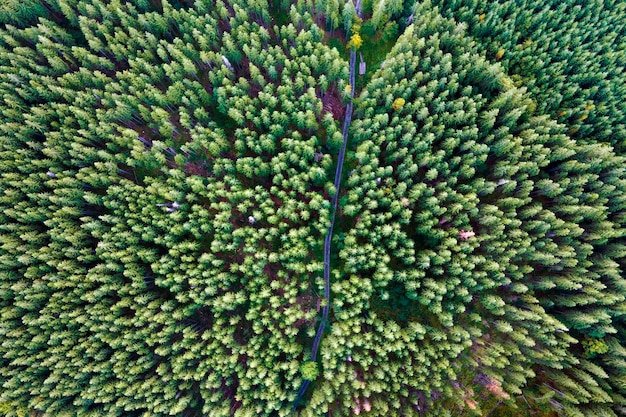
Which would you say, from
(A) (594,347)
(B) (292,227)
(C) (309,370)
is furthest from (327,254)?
(A) (594,347)

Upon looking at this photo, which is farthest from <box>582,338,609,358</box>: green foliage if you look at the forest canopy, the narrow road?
the narrow road

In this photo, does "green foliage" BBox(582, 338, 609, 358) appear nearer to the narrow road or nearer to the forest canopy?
the forest canopy

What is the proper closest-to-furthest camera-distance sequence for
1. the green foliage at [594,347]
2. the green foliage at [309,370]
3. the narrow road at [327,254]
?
1. the green foliage at [594,347]
2. the green foliage at [309,370]
3. the narrow road at [327,254]

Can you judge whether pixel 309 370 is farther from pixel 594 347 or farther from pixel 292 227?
pixel 594 347

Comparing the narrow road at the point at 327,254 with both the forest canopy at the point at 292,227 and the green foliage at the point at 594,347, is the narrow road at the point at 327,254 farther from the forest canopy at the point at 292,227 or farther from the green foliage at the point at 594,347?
the green foliage at the point at 594,347

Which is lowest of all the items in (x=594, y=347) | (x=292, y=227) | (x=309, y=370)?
(x=309, y=370)

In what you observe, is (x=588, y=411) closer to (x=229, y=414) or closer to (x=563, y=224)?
(x=563, y=224)

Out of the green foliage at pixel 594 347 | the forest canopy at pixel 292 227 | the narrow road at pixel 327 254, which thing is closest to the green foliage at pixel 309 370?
the forest canopy at pixel 292 227

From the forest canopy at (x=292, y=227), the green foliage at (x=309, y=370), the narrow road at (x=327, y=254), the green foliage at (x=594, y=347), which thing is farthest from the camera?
the narrow road at (x=327, y=254)
